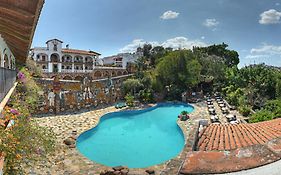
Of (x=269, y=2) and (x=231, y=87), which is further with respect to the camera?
(x=231, y=87)

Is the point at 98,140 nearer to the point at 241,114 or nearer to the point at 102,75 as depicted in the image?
the point at 241,114

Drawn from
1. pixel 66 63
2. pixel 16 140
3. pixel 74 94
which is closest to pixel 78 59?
pixel 66 63

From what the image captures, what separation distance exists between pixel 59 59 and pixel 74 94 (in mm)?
31011

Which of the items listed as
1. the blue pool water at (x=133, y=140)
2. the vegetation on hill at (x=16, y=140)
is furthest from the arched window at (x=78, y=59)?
the vegetation on hill at (x=16, y=140)

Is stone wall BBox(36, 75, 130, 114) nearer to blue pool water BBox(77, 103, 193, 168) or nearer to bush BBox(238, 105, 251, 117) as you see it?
blue pool water BBox(77, 103, 193, 168)

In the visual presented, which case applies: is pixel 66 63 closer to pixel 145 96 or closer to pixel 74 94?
pixel 145 96

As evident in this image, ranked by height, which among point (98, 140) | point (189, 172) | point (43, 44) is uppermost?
point (43, 44)

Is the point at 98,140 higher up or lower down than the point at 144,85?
lower down

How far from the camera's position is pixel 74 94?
77.1 feet

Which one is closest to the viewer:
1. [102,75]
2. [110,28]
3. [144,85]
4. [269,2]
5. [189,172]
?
[189,172]

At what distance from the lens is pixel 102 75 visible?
1988 inches

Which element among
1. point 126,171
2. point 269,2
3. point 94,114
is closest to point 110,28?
point 94,114

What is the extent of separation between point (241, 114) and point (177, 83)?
13327mm

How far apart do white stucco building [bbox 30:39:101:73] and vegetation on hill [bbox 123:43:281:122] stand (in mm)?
17039
